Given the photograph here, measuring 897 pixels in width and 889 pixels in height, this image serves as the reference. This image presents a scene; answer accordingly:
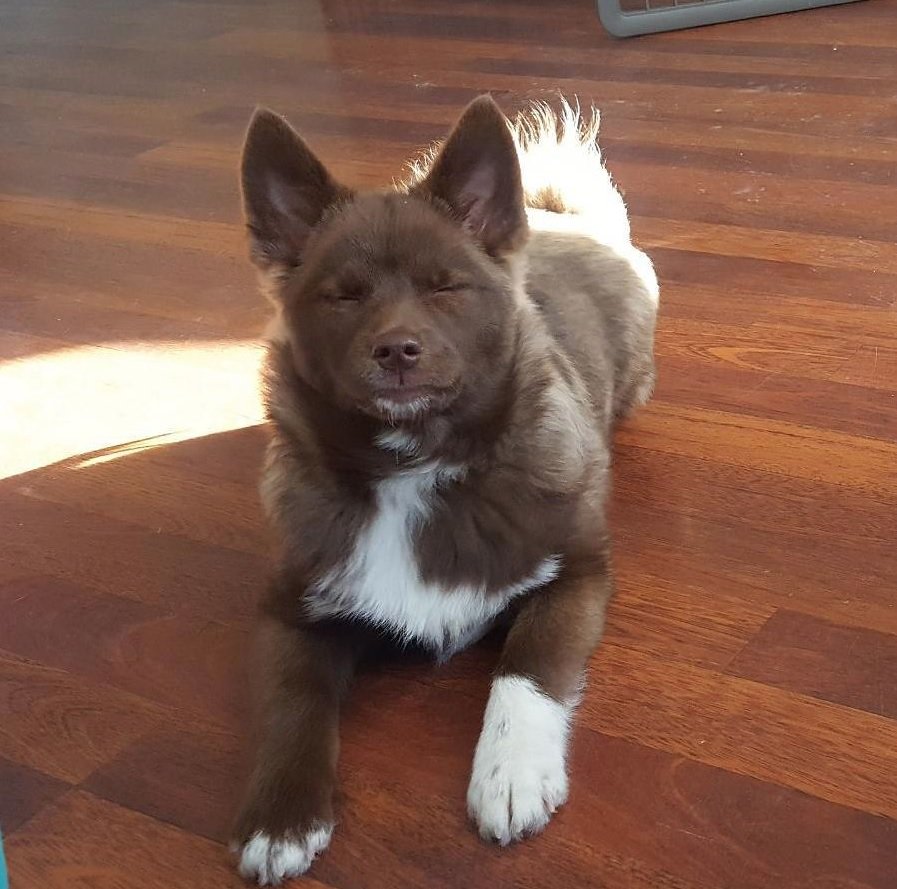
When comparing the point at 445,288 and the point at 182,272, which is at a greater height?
the point at 445,288

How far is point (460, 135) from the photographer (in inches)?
72.2

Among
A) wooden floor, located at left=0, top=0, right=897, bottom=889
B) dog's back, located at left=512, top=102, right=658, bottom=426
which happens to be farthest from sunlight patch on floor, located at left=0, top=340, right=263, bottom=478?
dog's back, located at left=512, top=102, right=658, bottom=426

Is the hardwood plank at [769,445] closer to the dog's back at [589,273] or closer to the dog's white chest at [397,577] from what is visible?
the dog's back at [589,273]

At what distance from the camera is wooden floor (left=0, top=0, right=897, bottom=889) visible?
1.65m

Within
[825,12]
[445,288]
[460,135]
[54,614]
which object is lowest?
[825,12]

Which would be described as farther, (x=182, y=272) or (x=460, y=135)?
(x=182, y=272)

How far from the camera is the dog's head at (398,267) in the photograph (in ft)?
5.66

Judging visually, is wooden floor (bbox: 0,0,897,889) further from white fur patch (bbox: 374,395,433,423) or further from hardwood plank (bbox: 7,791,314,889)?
white fur patch (bbox: 374,395,433,423)

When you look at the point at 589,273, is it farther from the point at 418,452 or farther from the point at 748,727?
the point at 748,727

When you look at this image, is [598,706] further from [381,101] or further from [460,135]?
[381,101]

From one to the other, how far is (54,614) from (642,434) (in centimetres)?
109

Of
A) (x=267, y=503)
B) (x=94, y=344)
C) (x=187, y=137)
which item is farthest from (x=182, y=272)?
(x=267, y=503)

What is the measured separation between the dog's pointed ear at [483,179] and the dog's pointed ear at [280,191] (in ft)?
0.46

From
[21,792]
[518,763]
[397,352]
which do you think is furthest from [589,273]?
[21,792]
